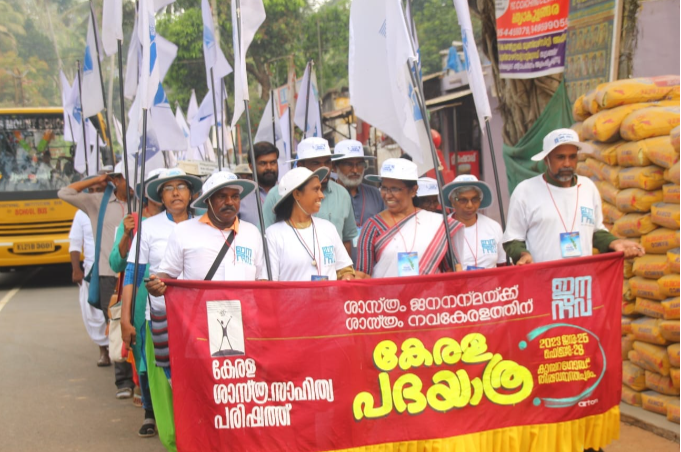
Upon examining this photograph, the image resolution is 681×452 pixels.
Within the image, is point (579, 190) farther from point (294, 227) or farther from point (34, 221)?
point (34, 221)

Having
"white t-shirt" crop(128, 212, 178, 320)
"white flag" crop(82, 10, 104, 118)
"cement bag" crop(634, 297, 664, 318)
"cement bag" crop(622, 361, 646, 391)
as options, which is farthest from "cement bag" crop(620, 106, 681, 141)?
"white flag" crop(82, 10, 104, 118)

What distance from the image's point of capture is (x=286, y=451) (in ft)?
13.8

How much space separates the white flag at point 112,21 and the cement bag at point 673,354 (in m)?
4.80

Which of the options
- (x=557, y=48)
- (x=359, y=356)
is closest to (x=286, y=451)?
(x=359, y=356)

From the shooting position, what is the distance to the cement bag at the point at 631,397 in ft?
20.3

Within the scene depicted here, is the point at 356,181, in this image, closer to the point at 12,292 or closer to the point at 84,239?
the point at 84,239

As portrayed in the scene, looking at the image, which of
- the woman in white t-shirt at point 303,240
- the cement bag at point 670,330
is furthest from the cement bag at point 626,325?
the woman in white t-shirt at point 303,240

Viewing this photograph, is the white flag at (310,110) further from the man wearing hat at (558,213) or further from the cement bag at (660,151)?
the man wearing hat at (558,213)

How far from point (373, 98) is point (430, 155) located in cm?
54

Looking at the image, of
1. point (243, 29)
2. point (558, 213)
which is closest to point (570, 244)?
point (558, 213)

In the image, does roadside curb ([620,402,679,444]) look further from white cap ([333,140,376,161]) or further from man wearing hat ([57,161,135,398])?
man wearing hat ([57,161,135,398])

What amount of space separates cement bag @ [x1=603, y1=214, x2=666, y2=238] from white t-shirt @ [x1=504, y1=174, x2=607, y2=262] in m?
0.94

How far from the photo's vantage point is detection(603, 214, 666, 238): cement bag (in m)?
6.17

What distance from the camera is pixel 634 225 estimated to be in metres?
6.27
